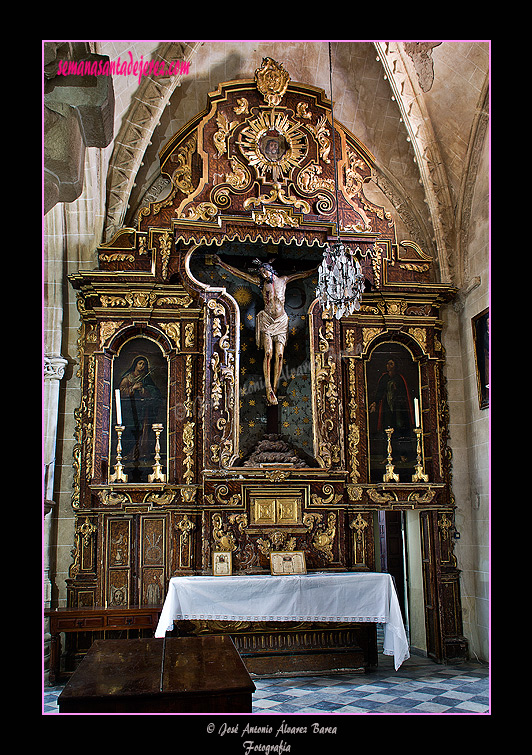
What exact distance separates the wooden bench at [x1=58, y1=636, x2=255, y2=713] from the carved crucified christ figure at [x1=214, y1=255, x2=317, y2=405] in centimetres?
541

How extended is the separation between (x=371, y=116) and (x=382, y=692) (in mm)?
8411

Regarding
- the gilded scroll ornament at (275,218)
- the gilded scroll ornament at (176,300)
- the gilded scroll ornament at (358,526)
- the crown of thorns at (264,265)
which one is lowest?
the gilded scroll ornament at (358,526)

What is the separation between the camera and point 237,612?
790 cm

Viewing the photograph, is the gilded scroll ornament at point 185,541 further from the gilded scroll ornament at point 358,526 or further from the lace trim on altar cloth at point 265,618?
the gilded scroll ornament at point 358,526

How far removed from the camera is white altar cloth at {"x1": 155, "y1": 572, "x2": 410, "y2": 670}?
7.88m

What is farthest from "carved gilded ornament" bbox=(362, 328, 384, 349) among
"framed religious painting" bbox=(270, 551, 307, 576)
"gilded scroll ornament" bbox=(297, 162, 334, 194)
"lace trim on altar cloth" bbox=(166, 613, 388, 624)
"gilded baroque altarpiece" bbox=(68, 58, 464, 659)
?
"lace trim on altar cloth" bbox=(166, 613, 388, 624)

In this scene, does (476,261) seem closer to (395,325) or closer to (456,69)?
(395,325)

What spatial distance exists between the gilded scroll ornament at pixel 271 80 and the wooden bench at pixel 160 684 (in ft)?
26.8

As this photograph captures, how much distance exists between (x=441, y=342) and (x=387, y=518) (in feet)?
14.8

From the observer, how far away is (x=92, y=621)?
26.6 ft

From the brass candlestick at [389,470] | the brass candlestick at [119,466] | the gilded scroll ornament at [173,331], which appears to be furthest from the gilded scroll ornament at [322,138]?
the brass candlestick at [119,466]

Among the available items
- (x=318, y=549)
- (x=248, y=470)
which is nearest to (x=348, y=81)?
(x=248, y=470)

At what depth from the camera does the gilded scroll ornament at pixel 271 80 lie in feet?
32.5

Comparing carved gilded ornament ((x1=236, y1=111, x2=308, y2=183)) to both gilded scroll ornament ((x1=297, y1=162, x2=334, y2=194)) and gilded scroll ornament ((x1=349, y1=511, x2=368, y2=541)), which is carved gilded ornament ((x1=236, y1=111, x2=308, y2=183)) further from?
gilded scroll ornament ((x1=349, y1=511, x2=368, y2=541))
